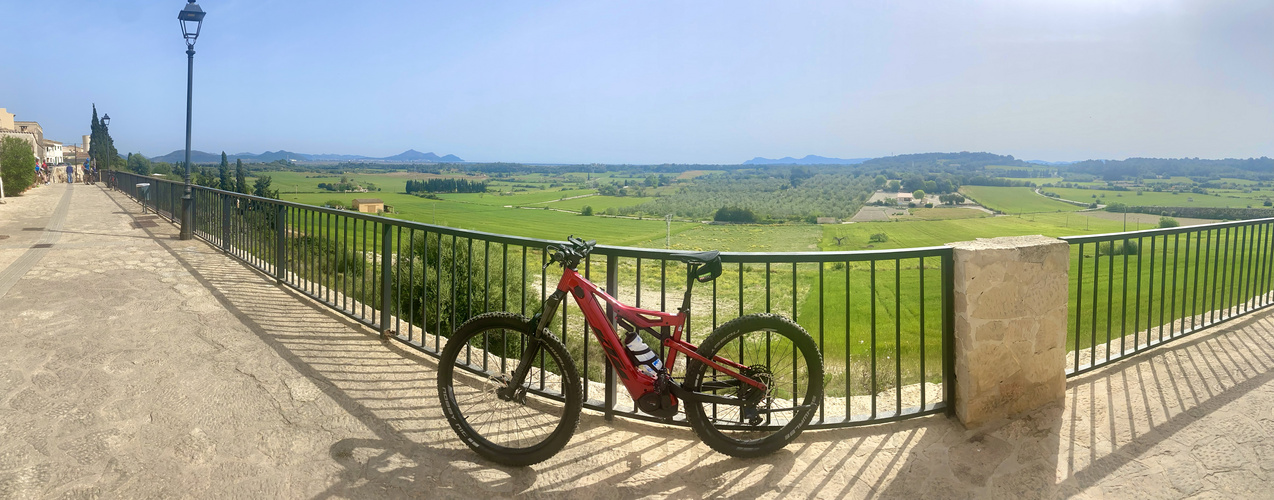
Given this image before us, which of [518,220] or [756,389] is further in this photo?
[518,220]

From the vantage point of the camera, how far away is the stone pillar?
3.53m

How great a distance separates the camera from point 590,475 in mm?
2992

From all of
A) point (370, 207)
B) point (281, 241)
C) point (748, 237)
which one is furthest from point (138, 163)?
point (281, 241)

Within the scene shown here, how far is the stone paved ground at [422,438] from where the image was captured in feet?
9.59

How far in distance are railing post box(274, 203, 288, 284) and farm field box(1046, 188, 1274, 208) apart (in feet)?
260

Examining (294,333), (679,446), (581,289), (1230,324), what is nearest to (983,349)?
(679,446)

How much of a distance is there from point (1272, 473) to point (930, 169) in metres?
88.1

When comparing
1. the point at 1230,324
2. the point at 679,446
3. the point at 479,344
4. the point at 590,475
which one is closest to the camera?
the point at 590,475

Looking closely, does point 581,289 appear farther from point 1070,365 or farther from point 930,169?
point 930,169

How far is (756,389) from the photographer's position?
3.17 m

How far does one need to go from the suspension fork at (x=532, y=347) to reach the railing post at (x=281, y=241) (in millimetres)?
5265

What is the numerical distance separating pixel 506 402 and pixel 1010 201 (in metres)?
85.7

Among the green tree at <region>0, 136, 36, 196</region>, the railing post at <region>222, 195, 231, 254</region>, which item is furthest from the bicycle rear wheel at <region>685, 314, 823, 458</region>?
the green tree at <region>0, 136, 36, 196</region>

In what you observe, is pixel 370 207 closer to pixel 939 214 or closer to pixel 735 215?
pixel 735 215
